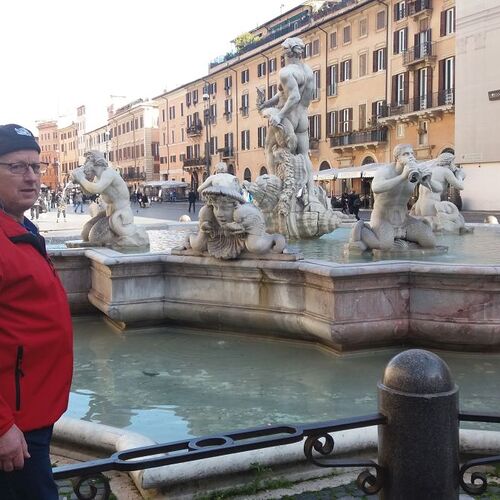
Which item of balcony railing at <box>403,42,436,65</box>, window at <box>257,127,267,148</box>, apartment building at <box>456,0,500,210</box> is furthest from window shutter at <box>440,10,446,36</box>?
window at <box>257,127,267,148</box>

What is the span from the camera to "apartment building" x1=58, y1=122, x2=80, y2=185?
116 meters

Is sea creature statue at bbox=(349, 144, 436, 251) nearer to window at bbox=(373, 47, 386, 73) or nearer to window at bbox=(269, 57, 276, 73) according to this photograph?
window at bbox=(373, 47, 386, 73)

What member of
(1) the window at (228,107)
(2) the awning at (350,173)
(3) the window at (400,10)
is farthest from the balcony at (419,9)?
(1) the window at (228,107)

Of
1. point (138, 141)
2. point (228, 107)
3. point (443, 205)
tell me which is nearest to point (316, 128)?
point (228, 107)

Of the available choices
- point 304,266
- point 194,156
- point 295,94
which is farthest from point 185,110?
point 304,266

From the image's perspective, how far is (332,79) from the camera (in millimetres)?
42969

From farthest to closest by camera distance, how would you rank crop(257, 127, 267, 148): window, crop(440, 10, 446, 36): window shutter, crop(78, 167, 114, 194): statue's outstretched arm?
crop(257, 127, 267, 148): window
crop(440, 10, 446, 36): window shutter
crop(78, 167, 114, 194): statue's outstretched arm

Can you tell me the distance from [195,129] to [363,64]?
2667cm

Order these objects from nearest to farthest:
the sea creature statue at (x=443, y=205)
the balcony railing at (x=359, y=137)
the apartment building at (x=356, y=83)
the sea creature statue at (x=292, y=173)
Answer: the sea creature statue at (x=292, y=173) → the sea creature statue at (x=443, y=205) → the apartment building at (x=356, y=83) → the balcony railing at (x=359, y=137)

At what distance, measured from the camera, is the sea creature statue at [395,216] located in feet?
23.1

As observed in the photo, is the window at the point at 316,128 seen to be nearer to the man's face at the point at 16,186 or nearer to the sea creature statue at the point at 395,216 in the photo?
the sea creature statue at the point at 395,216

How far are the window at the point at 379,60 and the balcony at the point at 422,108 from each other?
8.96 feet

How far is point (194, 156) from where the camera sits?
66.1m

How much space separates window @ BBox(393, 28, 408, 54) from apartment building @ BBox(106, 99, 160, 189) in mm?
45573
